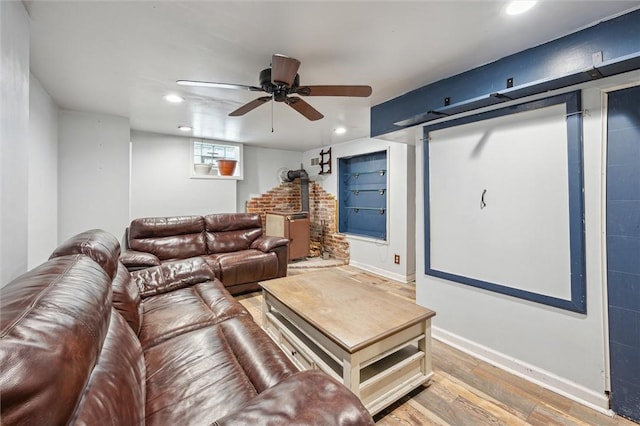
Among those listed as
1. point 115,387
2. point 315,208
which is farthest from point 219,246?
point 115,387

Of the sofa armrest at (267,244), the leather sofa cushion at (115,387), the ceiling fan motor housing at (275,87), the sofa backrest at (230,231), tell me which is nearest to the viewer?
the leather sofa cushion at (115,387)

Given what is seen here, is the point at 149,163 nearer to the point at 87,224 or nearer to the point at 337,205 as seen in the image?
the point at 87,224

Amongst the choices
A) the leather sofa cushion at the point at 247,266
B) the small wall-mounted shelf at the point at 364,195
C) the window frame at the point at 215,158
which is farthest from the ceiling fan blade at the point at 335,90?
the window frame at the point at 215,158

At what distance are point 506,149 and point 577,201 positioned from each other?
1.78 ft

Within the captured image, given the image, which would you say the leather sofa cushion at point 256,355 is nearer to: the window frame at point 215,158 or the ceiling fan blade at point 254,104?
the ceiling fan blade at point 254,104

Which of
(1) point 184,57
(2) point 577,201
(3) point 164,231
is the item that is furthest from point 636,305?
(3) point 164,231

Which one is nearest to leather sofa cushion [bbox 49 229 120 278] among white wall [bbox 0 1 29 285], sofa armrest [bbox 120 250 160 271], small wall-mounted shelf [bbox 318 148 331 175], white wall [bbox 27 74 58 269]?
white wall [bbox 0 1 29 285]

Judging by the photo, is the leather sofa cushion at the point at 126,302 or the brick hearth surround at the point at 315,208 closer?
the leather sofa cushion at the point at 126,302

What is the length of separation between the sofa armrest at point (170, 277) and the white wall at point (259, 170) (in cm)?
274

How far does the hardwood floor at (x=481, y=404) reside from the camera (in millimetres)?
1479

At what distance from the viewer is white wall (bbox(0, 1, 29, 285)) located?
3.85ft

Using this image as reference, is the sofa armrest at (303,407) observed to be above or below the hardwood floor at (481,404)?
above

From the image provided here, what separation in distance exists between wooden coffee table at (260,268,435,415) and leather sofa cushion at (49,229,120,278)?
107 centimetres

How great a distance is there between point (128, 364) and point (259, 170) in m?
4.53
